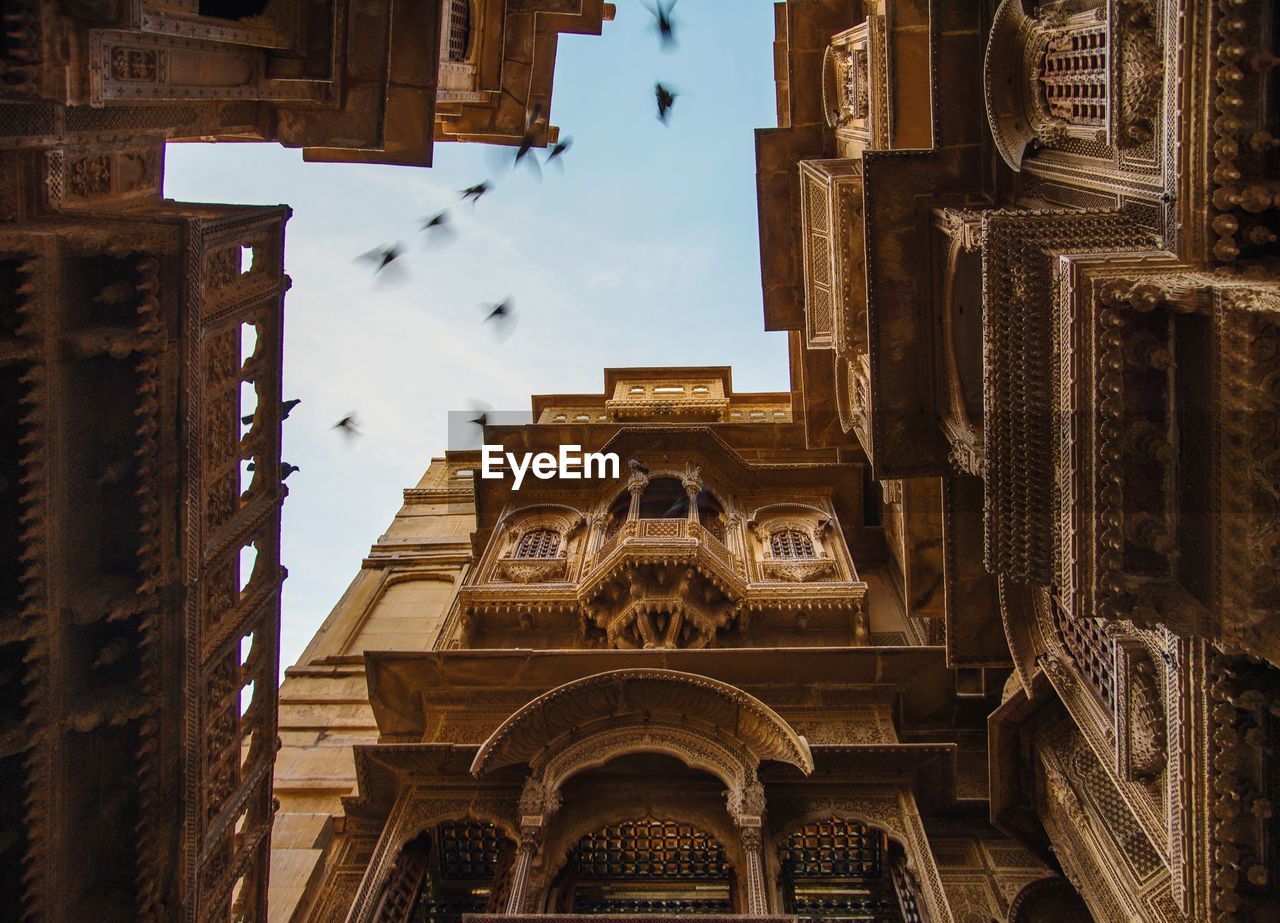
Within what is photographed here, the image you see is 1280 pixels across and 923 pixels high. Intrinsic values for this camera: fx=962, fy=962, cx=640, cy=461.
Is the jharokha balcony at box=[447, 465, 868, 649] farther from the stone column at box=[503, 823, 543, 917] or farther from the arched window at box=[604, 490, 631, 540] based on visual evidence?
the stone column at box=[503, 823, 543, 917]

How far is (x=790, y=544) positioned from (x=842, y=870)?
8.44 m

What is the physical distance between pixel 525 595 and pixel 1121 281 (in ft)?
43.3

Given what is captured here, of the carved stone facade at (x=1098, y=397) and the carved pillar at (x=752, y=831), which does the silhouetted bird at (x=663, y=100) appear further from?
the carved pillar at (x=752, y=831)

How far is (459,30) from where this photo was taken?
51.9 feet

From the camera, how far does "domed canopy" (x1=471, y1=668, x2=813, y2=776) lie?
12852mm

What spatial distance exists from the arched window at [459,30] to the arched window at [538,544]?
9.81 m

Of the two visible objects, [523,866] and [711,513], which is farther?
[711,513]

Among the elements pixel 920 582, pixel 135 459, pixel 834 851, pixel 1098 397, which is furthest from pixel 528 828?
pixel 1098 397

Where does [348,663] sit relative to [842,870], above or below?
above

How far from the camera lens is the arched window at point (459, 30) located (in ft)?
49.6

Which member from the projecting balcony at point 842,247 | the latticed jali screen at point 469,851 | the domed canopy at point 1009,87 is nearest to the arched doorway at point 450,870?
the latticed jali screen at point 469,851

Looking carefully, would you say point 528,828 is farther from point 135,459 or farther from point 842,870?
point 135,459

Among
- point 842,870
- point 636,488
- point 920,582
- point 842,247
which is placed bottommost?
point 842,870

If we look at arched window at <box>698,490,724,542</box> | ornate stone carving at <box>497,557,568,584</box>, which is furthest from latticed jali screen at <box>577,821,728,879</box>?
arched window at <box>698,490,724,542</box>
